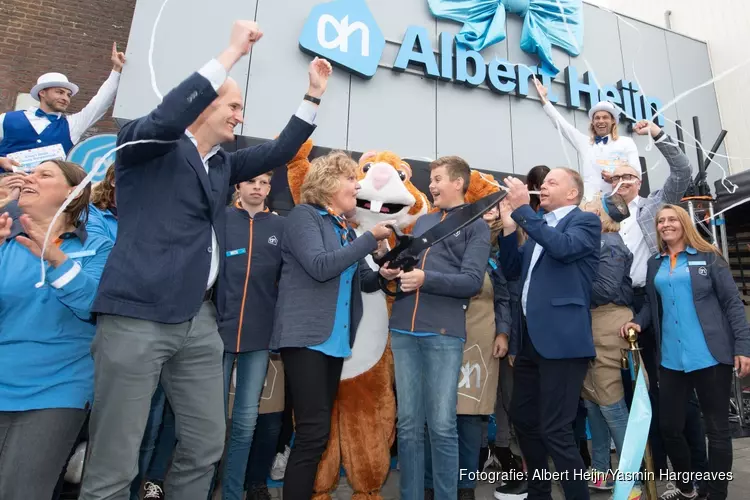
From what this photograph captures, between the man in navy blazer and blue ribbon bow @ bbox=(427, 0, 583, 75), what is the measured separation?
509 cm

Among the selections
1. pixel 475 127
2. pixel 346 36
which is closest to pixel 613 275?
pixel 475 127

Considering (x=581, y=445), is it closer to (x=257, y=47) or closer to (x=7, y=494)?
(x=7, y=494)

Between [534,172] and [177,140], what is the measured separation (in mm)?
2482

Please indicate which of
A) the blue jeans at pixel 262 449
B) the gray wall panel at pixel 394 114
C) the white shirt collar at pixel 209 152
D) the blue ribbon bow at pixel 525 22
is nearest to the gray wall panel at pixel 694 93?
the blue ribbon bow at pixel 525 22

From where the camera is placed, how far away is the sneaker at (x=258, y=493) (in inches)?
100

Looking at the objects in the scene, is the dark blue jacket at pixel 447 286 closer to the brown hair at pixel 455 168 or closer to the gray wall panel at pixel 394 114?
the brown hair at pixel 455 168

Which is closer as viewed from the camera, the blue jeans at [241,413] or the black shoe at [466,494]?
the blue jeans at [241,413]

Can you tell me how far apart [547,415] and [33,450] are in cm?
199

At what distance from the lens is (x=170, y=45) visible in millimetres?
4680

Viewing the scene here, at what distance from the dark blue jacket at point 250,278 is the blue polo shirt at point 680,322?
2.18 metres

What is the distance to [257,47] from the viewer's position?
502 cm

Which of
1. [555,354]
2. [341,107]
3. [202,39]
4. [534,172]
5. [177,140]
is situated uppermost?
[202,39]

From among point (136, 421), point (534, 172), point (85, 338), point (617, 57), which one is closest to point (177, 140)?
point (85, 338)

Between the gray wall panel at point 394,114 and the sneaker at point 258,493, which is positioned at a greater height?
the gray wall panel at point 394,114
